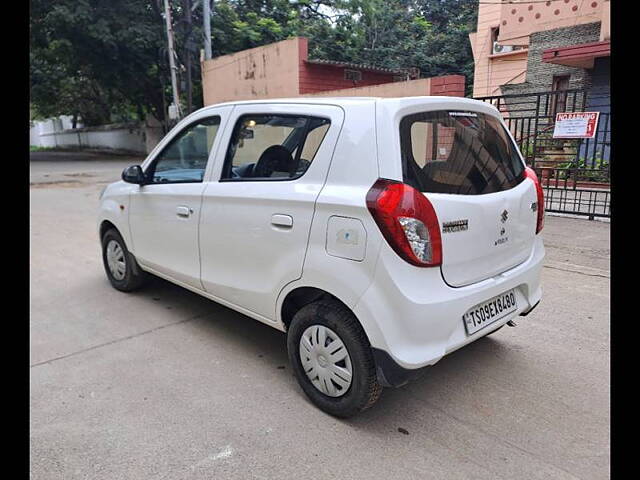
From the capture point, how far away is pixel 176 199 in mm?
3521

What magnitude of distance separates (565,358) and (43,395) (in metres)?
3.34

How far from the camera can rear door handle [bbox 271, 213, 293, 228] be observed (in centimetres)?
263

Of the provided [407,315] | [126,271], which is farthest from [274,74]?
[407,315]

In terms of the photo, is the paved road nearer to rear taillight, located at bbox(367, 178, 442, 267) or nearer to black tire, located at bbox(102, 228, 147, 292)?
black tire, located at bbox(102, 228, 147, 292)

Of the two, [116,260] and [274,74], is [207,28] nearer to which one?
[274,74]

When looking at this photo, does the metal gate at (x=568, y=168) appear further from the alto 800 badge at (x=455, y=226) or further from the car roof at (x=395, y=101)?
the alto 800 badge at (x=455, y=226)

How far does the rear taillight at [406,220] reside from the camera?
2217mm

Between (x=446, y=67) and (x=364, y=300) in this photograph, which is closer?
(x=364, y=300)

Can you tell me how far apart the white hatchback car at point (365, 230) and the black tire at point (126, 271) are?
122cm

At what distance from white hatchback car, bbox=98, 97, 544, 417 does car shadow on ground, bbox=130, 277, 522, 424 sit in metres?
0.22

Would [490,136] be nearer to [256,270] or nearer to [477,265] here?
[477,265]

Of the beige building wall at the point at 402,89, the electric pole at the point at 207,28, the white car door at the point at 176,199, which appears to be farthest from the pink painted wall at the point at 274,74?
the white car door at the point at 176,199
